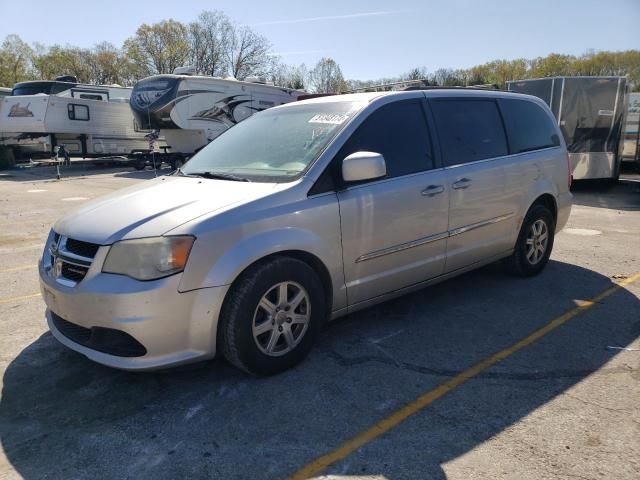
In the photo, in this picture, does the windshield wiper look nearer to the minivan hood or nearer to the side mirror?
the minivan hood

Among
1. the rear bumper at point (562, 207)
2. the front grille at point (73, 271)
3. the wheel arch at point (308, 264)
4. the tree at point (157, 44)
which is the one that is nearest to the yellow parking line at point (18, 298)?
the front grille at point (73, 271)

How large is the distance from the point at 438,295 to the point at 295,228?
7.21 feet

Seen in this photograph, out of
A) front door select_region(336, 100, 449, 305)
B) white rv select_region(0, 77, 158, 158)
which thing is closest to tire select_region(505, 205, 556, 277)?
front door select_region(336, 100, 449, 305)

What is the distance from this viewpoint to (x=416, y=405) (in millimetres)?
3043

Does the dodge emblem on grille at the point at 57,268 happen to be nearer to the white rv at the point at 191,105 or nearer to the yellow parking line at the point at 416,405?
the yellow parking line at the point at 416,405

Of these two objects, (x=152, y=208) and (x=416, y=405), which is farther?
(x=152, y=208)

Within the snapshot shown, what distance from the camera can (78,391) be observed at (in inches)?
127

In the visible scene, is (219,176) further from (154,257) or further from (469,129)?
(469,129)

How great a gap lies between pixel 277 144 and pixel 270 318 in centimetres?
142

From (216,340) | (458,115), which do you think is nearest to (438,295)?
(458,115)

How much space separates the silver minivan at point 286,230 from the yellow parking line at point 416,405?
0.83 m

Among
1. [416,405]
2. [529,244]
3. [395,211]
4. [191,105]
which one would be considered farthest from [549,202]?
[191,105]

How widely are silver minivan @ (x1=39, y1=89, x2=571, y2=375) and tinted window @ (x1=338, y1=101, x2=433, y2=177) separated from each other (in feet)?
0.04

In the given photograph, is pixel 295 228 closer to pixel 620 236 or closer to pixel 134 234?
pixel 134 234
